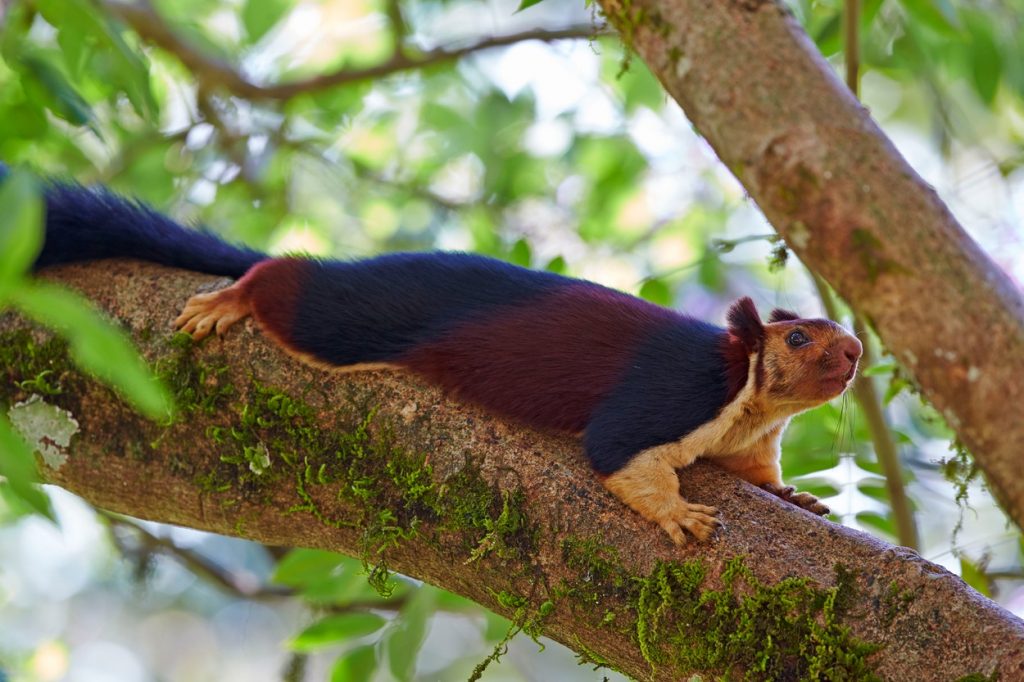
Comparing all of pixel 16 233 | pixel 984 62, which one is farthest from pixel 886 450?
pixel 16 233

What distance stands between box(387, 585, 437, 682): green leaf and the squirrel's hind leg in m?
1.10

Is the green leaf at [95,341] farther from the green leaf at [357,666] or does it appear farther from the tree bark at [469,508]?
the green leaf at [357,666]

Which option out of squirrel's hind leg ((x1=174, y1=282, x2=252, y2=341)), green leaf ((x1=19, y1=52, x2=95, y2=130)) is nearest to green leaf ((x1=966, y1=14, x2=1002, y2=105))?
squirrel's hind leg ((x1=174, y1=282, x2=252, y2=341))

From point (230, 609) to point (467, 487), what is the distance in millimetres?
9720

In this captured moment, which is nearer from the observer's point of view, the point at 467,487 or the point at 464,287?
the point at 467,487

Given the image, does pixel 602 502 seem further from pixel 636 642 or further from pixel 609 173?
pixel 609 173

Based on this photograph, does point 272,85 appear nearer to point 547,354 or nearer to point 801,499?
point 547,354

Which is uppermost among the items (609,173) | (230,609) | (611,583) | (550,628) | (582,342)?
(609,173)

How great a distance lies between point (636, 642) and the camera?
8.41 feet

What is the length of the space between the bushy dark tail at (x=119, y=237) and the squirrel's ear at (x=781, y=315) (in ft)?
5.74

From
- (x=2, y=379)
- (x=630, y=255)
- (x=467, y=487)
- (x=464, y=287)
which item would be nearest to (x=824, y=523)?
(x=467, y=487)

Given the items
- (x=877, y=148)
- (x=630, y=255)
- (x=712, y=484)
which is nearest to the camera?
(x=877, y=148)

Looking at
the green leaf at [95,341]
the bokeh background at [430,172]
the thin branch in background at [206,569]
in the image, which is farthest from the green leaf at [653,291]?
the green leaf at [95,341]

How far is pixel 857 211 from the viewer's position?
1.88 m
